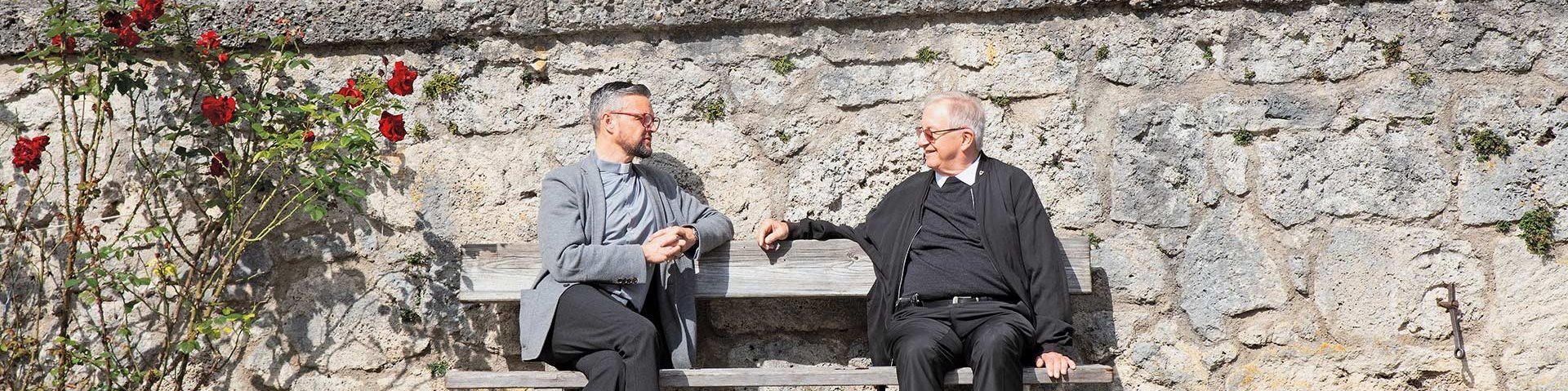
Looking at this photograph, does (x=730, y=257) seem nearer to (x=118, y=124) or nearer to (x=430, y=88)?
(x=430, y=88)

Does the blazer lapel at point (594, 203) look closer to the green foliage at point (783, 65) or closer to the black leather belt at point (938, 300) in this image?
the green foliage at point (783, 65)

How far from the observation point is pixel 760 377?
3.28 meters

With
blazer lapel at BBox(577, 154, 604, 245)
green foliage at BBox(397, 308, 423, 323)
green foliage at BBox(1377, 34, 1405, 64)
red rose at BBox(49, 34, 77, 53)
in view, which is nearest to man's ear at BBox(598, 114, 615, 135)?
blazer lapel at BBox(577, 154, 604, 245)

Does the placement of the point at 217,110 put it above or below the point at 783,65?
below

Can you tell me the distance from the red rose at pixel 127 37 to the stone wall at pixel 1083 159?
0.87ft

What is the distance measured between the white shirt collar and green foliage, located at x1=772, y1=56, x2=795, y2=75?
1.79 feet

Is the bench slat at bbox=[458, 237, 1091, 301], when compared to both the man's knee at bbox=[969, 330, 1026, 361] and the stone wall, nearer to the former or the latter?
the stone wall

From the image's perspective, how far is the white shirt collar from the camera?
3531mm

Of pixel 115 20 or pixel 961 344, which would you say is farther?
pixel 115 20

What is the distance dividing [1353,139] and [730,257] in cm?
176

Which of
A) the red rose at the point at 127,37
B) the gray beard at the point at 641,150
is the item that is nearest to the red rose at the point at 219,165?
the red rose at the point at 127,37

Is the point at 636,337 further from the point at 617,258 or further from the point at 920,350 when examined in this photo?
the point at 920,350

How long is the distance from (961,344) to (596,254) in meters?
0.98

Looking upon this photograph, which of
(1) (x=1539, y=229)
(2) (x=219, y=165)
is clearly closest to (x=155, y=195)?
(2) (x=219, y=165)
